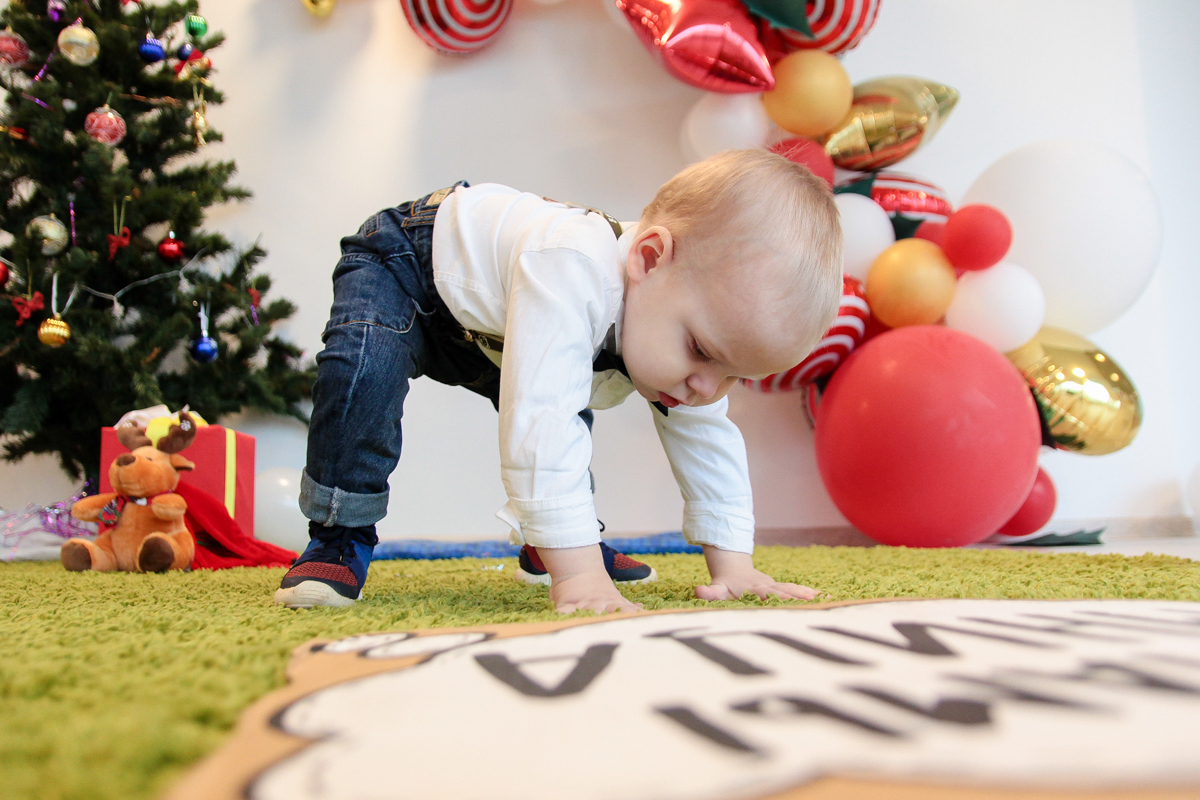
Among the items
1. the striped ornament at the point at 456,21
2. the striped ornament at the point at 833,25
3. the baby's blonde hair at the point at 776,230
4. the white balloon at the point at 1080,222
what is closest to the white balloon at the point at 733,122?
the striped ornament at the point at 833,25

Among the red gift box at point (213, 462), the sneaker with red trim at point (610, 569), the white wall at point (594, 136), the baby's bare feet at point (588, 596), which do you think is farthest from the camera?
the white wall at point (594, 136)

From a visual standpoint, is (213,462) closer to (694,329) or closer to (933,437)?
(694,329)

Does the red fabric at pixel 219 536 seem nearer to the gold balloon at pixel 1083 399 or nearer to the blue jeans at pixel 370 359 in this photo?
the blue jeans at pixel 370 359

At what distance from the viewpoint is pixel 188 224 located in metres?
1.74

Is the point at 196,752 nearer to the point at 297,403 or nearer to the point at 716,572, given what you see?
the point at 716,572

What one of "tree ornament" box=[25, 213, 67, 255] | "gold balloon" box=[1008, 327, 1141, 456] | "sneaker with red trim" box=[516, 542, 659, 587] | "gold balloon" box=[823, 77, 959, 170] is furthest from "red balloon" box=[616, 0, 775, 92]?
"tree ornament" box=[25, 213, 67, 255]

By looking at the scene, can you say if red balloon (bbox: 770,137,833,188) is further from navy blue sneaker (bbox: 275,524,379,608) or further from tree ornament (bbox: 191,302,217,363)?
tree ornament (bbox: 191,302,217,363)

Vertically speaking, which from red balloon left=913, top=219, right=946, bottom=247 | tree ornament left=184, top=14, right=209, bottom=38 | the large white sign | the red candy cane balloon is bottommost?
the large white sign

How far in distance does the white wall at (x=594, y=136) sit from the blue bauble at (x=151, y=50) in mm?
319

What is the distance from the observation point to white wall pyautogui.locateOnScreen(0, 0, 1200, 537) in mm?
1912

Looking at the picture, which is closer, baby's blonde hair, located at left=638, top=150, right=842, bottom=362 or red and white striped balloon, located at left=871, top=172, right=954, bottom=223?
baby's blonde hair, located at left=638, top=150, right=842, bottom=362

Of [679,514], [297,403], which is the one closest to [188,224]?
[297,403]

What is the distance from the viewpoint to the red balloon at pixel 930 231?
5.06 feet

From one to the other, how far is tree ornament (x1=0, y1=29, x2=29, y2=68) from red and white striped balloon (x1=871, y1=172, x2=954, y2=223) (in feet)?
5.86
